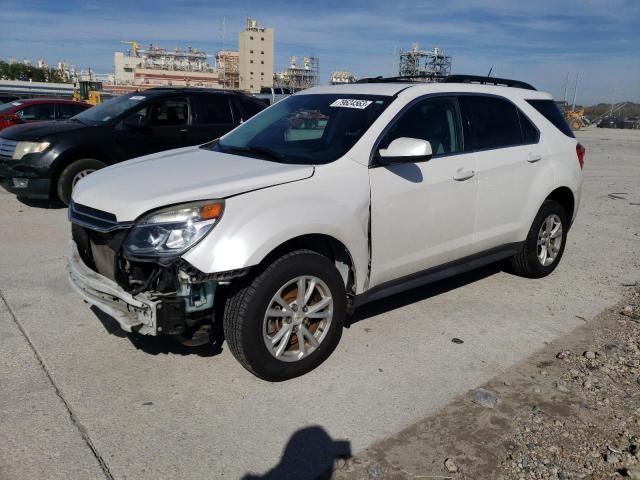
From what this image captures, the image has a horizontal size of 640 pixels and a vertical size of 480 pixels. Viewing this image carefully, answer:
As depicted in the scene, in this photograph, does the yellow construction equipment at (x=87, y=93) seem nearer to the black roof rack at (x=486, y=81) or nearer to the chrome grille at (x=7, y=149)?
the chrome grille at (x=7, y=149)

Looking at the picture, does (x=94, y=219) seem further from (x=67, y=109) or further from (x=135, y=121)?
(x=67, y=109)

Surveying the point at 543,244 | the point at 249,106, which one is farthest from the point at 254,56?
the point at 543,244

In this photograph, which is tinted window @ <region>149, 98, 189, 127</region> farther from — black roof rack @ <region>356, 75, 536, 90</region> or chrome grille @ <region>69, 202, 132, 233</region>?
chrome grille @ <region>69, 202, 132, 233</region>

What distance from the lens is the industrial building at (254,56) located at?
435 ft

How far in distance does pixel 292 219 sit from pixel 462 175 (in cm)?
167

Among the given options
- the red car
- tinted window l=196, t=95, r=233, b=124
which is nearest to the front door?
tinted window l=196, t=95, r=233, b=124

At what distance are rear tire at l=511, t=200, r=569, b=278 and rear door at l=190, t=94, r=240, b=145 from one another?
17.3 ft

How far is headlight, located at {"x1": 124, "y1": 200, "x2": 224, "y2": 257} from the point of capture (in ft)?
9.92

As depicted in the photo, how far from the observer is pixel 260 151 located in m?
4.05

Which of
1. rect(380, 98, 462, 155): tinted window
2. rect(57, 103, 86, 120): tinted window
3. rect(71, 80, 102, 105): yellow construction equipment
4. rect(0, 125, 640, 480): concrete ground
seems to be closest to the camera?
rect(0, 125, 640, 480): concrete ground

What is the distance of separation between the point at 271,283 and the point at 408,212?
1236mm

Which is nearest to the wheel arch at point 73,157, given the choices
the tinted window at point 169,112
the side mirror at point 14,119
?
the tinted window at point 169,112

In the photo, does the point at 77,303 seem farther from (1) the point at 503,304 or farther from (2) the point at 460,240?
(1) the point at 503,304

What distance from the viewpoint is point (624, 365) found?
12.5ft
